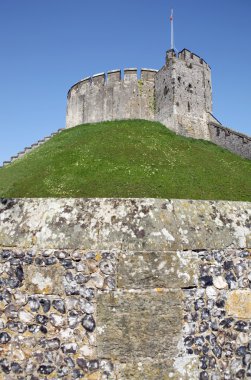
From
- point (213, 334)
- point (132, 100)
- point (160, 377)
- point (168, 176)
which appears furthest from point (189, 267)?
point (132, 100)

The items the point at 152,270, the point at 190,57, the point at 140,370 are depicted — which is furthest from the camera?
the point at 190,57

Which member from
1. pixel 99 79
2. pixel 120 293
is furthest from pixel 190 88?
pixel 120 293

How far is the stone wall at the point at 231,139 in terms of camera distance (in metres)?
38.3

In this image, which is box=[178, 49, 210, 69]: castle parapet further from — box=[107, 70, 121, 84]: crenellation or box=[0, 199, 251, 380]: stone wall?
box=[0, 199, 251, 380]: stone wall

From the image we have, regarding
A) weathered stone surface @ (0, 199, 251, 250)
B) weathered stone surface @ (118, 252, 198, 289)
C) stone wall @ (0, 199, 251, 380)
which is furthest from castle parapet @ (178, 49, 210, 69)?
weathered stone surface @ (118, 252, 198, 289)

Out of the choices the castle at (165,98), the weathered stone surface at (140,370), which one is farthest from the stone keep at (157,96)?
the weathered stone surface at (140,370)

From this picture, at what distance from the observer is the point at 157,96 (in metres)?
47.0

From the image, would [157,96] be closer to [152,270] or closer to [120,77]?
[120,77]

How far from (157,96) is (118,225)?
46.2m

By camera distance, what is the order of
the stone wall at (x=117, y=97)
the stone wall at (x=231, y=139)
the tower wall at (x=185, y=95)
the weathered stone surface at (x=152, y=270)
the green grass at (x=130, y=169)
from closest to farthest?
1. the weathered stone surface at (x=152, y=270)
2. the green grass at (x=130, y=169)
3. the stone wall at (x=231, y=139)
4. the tower wall at (x=185, y=95)
5. the stone wall at (x=117, y=97)

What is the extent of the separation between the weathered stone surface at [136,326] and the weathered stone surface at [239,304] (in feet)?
2.08

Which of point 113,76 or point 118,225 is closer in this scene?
point 118,225

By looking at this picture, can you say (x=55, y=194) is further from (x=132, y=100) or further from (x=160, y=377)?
(x=132, y=100)

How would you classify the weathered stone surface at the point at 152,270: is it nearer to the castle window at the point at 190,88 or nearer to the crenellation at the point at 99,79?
the castle window at the point at 190,88
